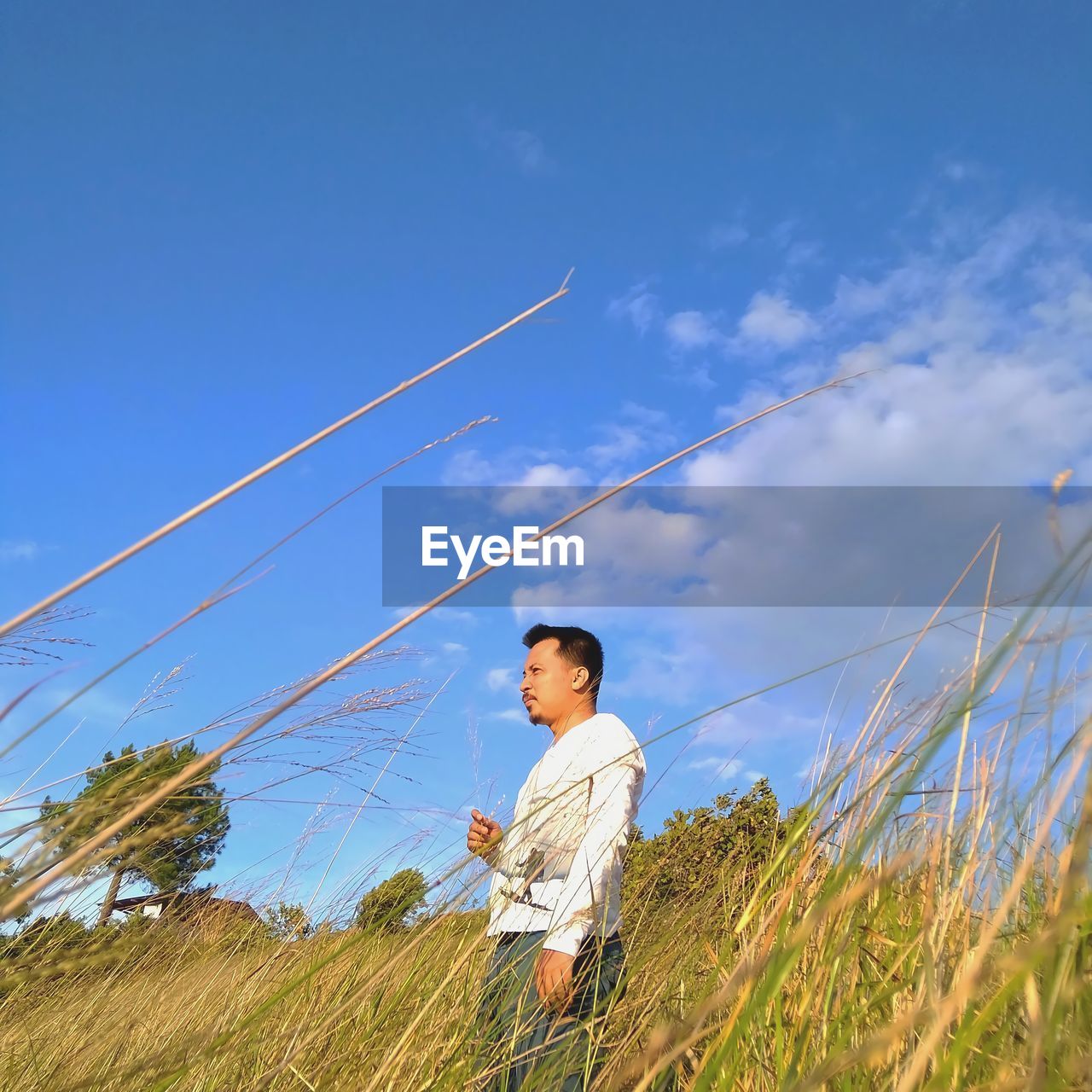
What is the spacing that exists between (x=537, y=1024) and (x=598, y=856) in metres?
0.45

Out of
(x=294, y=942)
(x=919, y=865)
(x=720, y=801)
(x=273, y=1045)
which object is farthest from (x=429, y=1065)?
(x=720, y=801)

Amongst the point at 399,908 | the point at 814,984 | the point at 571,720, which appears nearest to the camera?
the point at 814,984

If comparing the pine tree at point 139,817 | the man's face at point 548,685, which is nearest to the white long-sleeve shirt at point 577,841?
the man's face at point 548,685

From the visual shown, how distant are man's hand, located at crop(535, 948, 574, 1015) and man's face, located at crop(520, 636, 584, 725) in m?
0.99

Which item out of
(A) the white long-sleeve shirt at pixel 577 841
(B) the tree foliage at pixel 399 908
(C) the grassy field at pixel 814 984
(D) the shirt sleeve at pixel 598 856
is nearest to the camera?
(C) the grassy field at pixel 814 984

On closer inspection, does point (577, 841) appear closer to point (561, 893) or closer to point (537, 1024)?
point (561, 893)

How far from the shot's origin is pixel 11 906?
0.86 m

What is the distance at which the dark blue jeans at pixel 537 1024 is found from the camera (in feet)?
5.88

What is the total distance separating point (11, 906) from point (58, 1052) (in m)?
2.39

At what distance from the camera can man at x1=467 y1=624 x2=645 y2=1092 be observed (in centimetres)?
188

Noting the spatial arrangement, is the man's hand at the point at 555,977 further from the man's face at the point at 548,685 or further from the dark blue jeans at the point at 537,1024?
the man's face at the point at 548,685

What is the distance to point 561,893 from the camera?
7.47 feet

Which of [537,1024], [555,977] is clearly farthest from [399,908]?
[555,977]

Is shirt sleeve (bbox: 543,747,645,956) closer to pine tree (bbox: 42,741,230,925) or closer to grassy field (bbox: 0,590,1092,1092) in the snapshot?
grassy field (bbox: 0,590,1092,1092)
